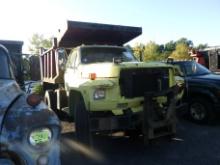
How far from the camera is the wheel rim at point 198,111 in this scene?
30.6 feet

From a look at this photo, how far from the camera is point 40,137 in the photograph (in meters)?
3.34

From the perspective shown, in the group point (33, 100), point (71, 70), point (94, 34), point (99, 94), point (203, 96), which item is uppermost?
point (94, 34)

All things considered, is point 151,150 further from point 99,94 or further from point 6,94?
point 6,94

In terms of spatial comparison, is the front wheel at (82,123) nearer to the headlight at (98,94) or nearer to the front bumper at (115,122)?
the front bumper at (115,122)

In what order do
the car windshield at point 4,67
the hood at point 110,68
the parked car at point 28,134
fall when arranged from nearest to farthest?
the parked car at point 28,134 < the car windshield at point 4,67 < the hood at point 110,68

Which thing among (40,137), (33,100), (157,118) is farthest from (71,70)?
(40,137)

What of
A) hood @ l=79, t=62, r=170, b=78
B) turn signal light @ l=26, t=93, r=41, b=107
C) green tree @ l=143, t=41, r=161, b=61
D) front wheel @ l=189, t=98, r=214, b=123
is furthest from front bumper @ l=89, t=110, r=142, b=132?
green tree @ l=143, t=41, r=161, b=61

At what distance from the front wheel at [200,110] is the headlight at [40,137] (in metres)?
6.57

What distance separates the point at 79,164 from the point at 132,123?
120 centimetres

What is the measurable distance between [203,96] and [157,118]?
10.4 ft

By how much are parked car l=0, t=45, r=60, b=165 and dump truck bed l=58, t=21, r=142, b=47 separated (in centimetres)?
511

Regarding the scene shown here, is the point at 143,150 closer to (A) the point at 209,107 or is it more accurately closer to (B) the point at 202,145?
(B) the point at 202,145

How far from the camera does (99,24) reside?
8945 mm

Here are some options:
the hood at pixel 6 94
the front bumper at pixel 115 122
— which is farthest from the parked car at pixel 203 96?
the hood at pixel 6 94
